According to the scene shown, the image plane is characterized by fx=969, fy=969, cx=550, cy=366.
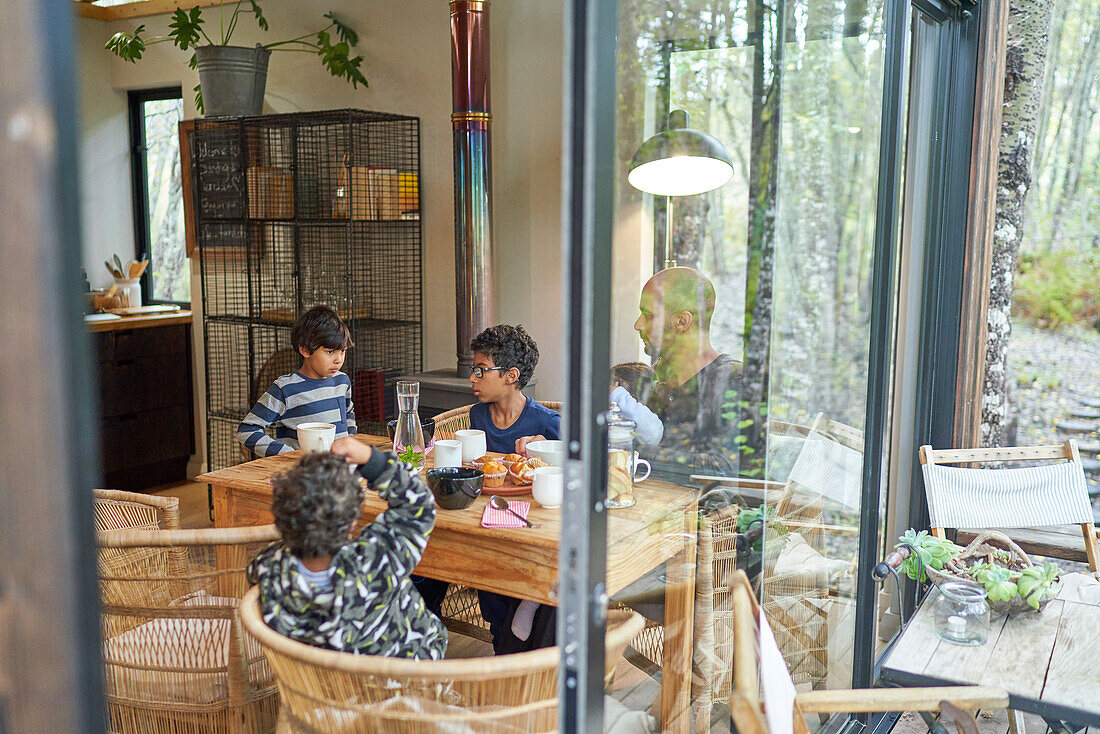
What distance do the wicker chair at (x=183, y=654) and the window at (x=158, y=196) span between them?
13.0ft

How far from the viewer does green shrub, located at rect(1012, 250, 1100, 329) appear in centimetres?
328

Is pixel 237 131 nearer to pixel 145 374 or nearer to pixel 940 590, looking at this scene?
pixel 145 374

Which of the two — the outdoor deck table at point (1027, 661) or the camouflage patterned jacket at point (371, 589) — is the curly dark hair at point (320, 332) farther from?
the outdoor deck table at point (1027, 661)

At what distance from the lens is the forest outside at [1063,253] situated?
3.27m

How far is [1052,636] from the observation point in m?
2.11

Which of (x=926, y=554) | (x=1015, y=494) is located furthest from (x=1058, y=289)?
(x=926, y=554)

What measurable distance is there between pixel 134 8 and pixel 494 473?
4.39 m

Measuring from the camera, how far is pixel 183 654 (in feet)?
6.75

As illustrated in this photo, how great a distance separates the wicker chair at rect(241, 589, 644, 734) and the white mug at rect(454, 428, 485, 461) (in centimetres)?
104

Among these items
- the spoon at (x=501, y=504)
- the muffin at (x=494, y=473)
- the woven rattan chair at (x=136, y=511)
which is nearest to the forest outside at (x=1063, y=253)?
the muffin at (x=494, y=473)

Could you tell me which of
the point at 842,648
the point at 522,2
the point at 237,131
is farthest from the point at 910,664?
the point at 237,131

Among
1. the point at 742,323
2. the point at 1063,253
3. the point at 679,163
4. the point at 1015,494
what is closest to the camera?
the point at 679,163

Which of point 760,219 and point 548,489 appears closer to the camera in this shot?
point 760,219

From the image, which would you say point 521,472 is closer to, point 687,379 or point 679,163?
Answer: point 687,379
